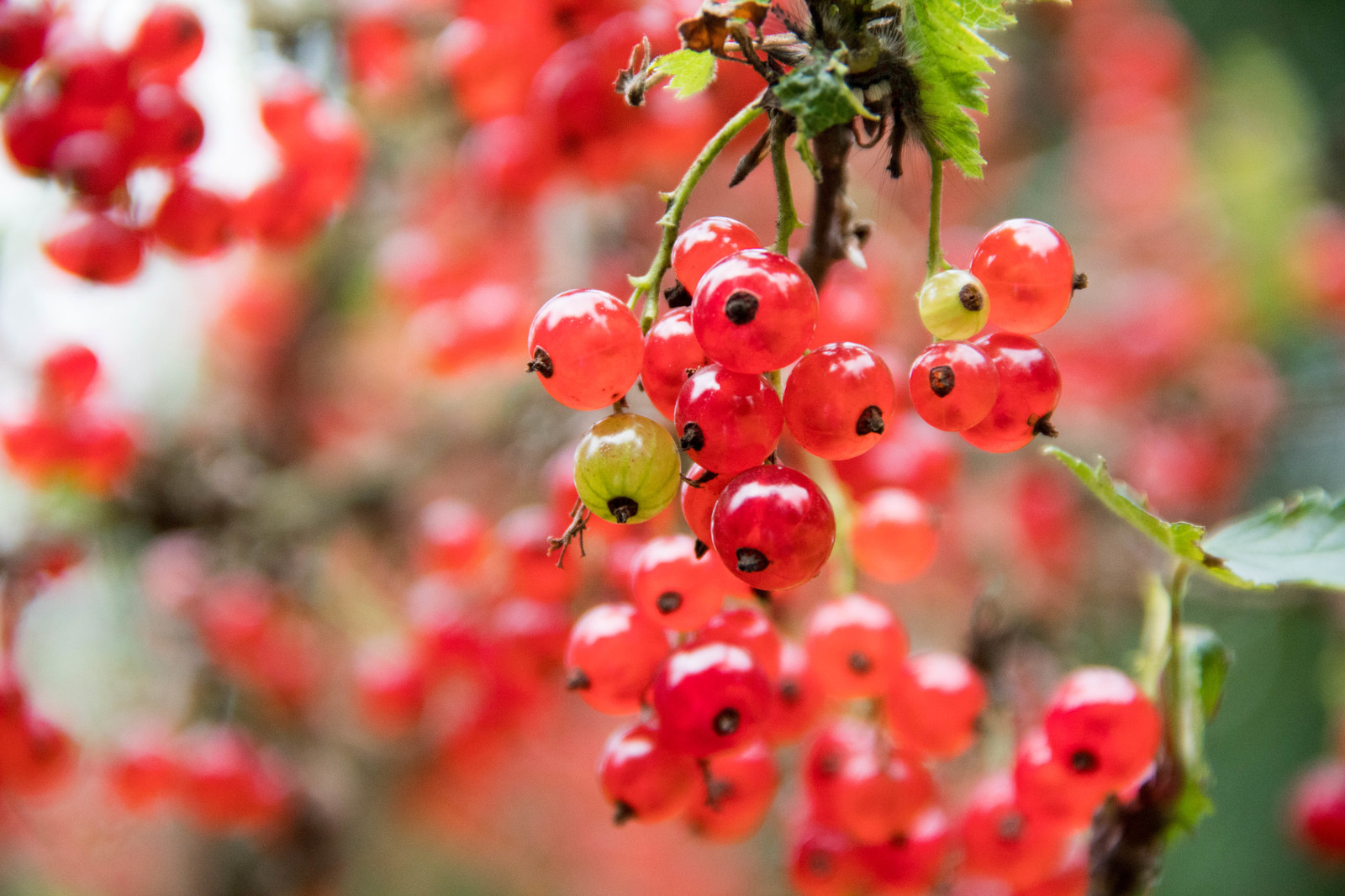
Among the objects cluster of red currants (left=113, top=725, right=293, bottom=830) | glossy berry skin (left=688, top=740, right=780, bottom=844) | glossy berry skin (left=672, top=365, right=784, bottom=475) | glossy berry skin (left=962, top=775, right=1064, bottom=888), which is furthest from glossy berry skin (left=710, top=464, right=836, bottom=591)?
cluster of red currants (left=113, top=725, right=293, bottom=830)

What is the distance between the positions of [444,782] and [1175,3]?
3964 millimetres

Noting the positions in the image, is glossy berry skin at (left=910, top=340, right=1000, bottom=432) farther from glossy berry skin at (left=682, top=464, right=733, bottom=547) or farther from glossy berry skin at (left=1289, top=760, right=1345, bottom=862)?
glossy berry skin at (left=1289, top=760, right=1345, bottom=862)

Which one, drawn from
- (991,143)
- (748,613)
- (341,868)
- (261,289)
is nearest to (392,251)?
(261,289)

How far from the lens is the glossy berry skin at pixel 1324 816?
161cm

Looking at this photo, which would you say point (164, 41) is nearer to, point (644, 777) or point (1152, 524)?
point (644, 777)

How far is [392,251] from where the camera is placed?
198cm

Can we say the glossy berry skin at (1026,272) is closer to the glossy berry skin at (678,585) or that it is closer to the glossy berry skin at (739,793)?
the glossy berry skin at (678,585)

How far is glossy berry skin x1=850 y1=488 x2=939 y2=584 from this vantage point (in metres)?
0.83

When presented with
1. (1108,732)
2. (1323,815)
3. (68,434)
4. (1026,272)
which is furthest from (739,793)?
(1323,815)

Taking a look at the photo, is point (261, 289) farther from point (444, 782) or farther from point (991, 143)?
point (991, 143)

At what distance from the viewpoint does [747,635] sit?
0.72 meters

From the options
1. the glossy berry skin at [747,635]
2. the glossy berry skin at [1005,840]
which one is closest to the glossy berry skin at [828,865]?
the glossy berry skin at [1005,840]

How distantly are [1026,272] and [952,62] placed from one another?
0.14 m

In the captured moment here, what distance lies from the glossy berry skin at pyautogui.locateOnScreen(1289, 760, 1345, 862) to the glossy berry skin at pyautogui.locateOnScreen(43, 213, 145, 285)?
2165mm
